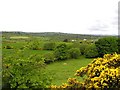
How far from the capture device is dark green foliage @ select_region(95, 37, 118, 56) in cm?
4794

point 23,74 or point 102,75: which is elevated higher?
point 102,75

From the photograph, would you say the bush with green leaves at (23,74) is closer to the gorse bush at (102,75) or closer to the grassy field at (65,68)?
the gorse bush at (102,75)

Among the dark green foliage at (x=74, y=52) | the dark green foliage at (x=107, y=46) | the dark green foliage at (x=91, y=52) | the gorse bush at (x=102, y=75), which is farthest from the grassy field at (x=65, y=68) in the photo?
the gorse bush at (x=102, y=75)

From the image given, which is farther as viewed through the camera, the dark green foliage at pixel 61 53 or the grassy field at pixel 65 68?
the dark green foliage at pixel 61 53

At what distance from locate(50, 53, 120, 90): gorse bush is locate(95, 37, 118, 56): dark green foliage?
4089cm

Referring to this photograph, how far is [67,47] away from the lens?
5016 centimetres

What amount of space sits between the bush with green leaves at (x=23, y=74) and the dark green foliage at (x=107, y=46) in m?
38.8

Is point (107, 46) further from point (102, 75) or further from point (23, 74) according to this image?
point (102, 75)

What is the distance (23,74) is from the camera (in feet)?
30.5

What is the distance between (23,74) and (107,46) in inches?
1608

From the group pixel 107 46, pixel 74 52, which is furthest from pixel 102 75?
pixel 107 46

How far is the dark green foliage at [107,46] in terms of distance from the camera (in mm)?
47938

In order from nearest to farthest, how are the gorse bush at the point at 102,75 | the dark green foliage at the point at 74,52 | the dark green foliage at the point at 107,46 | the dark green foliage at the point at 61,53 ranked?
1. the gorse bush at the point at 102,75
2. the dark green foliage at the point at 61,53
3. the dark green foliage at the point at 74,52
4. the dark green foliage at the point at 107,46

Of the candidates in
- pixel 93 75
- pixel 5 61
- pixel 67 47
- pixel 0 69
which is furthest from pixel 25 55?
pixel 67 47
